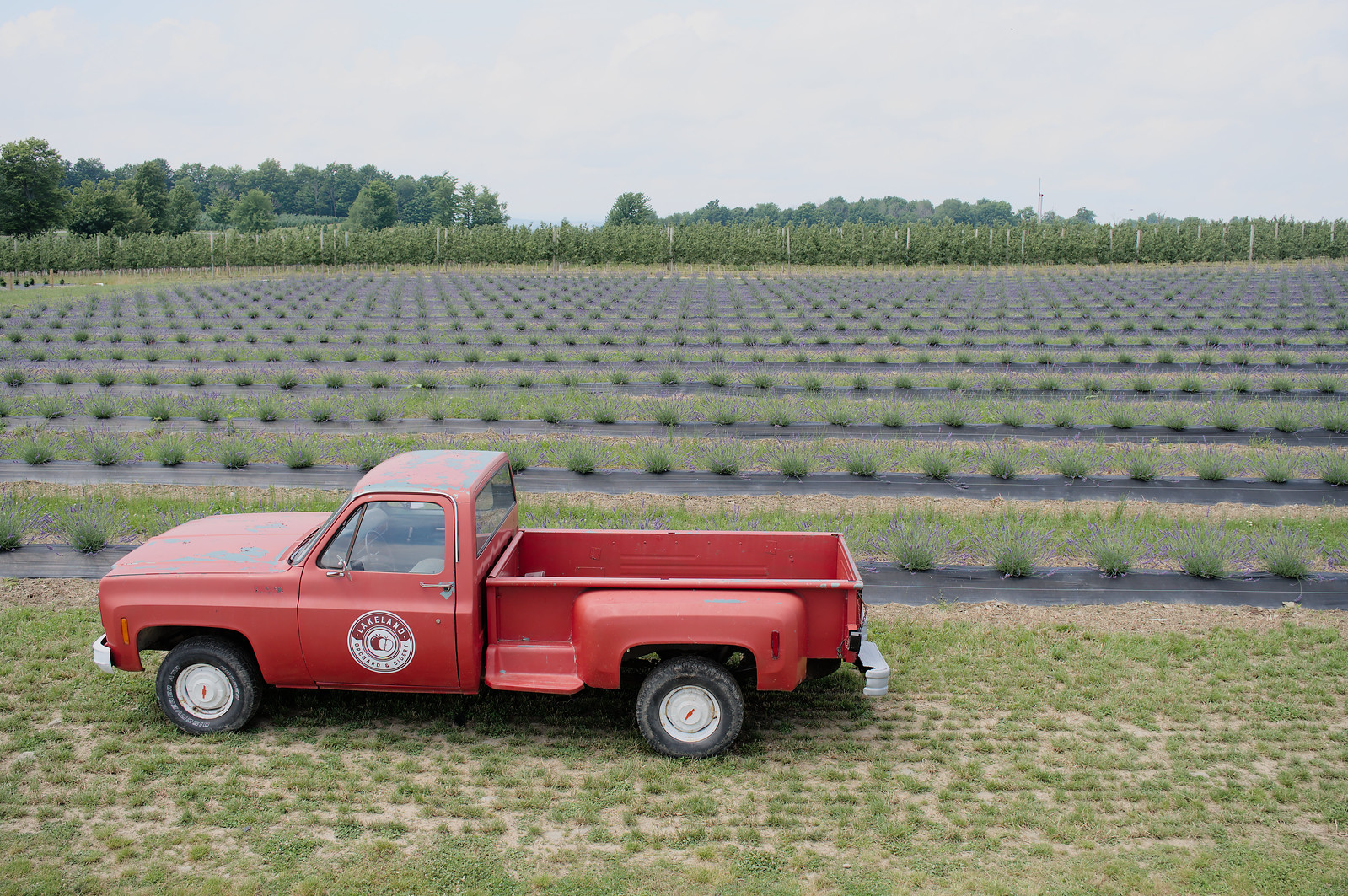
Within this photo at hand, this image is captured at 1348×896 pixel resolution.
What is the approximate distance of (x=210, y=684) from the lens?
20.8ft

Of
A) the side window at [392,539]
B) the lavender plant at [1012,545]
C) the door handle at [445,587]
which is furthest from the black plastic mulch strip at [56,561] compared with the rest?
the lavender plant at [1012,545]

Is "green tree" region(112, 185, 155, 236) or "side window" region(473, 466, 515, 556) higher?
"green tree" region(112, 185, 155, 236)

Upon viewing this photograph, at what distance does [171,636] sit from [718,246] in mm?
61176

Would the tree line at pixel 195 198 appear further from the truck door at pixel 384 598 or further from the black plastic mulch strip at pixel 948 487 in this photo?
the truck door at pixel 384 598

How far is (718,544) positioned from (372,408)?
11.6 meters

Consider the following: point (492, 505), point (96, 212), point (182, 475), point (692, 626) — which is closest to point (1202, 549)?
point (692, 626)

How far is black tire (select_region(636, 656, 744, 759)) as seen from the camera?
6020 mm

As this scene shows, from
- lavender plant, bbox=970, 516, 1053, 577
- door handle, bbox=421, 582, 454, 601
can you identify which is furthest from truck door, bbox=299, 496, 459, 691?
lavender plant, bbox=970, 516, 1053, 577

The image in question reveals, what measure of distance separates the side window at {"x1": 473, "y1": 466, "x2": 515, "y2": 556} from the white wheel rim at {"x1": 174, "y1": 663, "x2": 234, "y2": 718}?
2.15 m

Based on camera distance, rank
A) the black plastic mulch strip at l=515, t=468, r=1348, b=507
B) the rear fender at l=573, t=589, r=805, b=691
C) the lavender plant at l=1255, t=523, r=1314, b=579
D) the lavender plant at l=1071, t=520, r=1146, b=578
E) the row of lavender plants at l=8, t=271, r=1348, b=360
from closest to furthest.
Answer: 1. the rear fender at l=573, t=589, r=805, b=691
2. the lavender plant at l=1255, t=523, r=1314, b=579
3. the lavender plant at l=1071, t=520, r=1146, b=578
4. the black plastic mulch strip at l=515, t=468, r=1348, b=507
5. the row of lavender plants at l=8, t=271, r=1348, b=360

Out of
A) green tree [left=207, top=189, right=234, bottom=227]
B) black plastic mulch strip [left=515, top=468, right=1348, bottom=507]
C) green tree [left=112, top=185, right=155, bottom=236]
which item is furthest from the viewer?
green tree [left=207, top=189, right=234, bottom=227]

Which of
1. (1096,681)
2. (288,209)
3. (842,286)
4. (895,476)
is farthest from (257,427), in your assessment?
(288,209)

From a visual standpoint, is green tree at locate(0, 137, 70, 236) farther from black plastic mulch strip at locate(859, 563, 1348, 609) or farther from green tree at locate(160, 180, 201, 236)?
black plastic mulch strip at locate(859, 563, 1348, 609)

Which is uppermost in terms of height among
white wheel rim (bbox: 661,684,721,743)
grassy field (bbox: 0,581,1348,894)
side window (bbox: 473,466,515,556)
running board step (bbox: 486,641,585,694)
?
side window (bbox: 473,466,515,556)
